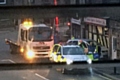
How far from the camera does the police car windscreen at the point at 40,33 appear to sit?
3.09 feet

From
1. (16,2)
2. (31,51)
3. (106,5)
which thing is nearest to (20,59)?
(31,51)

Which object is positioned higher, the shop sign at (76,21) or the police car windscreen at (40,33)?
the shop sign at (76,21)

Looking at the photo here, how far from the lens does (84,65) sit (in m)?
0.91

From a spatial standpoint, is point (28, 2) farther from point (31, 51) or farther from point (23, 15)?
point (31, 51)

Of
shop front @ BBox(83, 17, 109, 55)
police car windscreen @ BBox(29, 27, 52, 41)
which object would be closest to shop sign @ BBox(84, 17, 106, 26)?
shop front @ BBox(83, 17, 109, 55)

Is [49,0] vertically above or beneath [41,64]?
above

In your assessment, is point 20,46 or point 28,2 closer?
point 28,2

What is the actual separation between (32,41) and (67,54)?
10 centimetres

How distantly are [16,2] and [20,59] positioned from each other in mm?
151

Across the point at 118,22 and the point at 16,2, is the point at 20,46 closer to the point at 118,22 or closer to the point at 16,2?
the point at 16,2

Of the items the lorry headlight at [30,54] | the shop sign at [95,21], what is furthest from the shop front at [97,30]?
the lorry headlight at [30,54]

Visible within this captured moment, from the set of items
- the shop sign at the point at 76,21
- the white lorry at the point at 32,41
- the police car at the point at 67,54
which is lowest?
the police car at the point at 67,54

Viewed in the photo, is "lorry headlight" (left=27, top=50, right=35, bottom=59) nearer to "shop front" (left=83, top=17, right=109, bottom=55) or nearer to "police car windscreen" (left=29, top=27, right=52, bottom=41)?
"police car windscreen" (left=29, top=27, right=52, bottom=41)

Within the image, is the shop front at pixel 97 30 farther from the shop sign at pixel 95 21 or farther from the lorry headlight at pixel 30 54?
the lorry headlight at pixel 30 54
